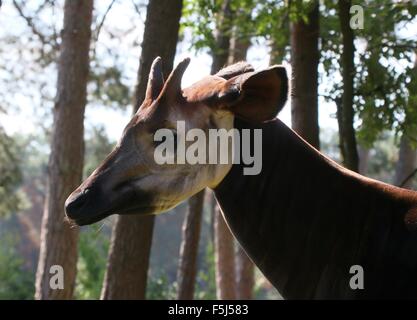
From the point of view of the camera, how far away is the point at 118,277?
8117 millimetres

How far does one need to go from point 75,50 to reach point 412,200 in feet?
26.1

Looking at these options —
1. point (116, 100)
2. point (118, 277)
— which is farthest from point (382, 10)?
point (116, 100)

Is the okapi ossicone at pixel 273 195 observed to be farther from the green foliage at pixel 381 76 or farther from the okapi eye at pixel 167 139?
the green foliage at pixel 381 76

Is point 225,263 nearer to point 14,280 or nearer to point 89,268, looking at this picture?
point 89,268

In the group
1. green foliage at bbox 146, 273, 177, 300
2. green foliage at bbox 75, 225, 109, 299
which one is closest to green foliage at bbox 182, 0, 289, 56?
green foliage at bbox 75, 225, 109, 299

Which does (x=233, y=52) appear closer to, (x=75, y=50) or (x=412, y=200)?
(x=75, y=50)

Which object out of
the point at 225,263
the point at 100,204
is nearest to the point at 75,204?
the point at 100,204

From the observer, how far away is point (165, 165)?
13.4 ft

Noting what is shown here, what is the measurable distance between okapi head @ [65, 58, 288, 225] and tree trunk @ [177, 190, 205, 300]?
29.5 ft

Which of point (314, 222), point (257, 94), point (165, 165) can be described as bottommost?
point (314, 222)

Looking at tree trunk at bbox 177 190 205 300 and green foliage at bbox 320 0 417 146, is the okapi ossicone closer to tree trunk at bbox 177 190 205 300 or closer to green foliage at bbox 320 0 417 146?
green foliage at bbox 320 0 417 146

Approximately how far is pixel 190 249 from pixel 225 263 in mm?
2139

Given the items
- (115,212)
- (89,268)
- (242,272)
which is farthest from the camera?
(89,268)

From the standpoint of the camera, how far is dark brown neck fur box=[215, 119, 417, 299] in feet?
12.3
